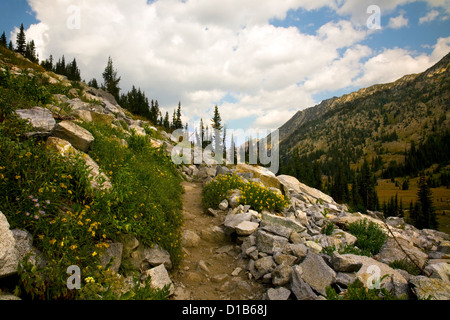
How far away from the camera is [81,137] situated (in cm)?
637

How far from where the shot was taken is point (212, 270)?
574 cm

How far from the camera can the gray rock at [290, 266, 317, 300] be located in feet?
13.2

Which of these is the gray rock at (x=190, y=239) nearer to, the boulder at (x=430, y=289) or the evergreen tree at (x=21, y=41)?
the boulder at (x=430, y=289)

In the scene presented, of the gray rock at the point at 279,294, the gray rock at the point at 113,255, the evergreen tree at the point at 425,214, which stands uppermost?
the gray rock at the point at 113,255

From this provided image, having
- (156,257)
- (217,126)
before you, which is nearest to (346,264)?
(156,257)

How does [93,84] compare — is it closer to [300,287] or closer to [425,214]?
[300,287]

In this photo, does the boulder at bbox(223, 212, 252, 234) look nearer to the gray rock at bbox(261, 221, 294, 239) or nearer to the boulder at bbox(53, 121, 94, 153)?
the gray rock at bbox(261, 221, 294, 239)

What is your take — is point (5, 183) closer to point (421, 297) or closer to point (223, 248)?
point (223, 248)

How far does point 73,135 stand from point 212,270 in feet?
17.3

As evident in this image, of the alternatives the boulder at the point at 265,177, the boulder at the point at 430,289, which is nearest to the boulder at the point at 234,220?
the boulder at the point at 430,289

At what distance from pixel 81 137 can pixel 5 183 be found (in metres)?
2.86

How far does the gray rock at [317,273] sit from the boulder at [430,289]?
125 centimetres

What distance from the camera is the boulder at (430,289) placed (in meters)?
3.53

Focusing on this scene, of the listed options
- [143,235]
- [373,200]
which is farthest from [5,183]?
[373,200]
